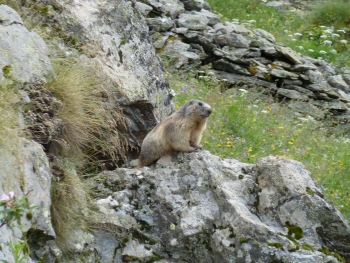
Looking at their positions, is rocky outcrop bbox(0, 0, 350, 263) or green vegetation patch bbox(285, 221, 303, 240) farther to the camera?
green vegetation patch bbox(285, 221, 303, 240)

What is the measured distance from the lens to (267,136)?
1055cm

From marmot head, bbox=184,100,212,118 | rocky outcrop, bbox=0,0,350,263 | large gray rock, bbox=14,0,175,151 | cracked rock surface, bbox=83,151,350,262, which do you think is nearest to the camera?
rocky outcrop, bbox=0,0,350,263

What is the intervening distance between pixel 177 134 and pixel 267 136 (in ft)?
12.4

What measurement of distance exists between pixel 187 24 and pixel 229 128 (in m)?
6.09

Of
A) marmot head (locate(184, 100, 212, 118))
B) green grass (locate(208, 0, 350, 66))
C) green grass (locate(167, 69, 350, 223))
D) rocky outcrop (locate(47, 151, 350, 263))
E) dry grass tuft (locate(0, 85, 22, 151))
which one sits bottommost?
green grass (locate(208, 0, 350, 66))

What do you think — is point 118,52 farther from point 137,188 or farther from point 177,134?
point 137,188

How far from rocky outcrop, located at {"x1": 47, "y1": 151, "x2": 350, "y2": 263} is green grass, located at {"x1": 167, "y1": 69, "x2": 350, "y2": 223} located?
274cm

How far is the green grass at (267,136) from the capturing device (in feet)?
30.7

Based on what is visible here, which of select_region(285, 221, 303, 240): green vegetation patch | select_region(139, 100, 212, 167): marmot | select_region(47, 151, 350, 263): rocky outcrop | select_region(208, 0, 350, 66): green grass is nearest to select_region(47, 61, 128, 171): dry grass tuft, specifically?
select_region(139, 100, 212, 167): marmot

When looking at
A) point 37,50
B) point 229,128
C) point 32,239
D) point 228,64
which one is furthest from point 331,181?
point 228,64

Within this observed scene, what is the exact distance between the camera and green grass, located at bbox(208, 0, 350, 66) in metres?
18.9

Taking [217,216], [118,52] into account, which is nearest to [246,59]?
[118,52]

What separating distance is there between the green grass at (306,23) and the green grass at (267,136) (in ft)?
19.5

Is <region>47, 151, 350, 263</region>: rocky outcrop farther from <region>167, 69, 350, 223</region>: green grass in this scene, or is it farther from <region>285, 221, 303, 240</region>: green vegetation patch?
<region>167, 69, 350, 223</region>: green grass
